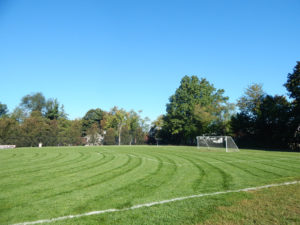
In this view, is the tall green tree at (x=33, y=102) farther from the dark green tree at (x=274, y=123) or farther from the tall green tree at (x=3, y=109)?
the dark green tree at (x=274, y=123)

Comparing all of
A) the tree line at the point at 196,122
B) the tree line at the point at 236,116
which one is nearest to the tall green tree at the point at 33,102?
the tree line at the point at 196,122

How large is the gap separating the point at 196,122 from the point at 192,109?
11.7 feet

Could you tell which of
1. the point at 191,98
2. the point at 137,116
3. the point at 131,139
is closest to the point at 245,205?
the point at 191,98

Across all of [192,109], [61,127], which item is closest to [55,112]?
[61,127]

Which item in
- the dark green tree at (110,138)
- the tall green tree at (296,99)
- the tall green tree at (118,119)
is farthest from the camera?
the tall green tree at (118,119)

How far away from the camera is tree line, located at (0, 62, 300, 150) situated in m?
28.9

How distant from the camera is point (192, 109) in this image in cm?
4541

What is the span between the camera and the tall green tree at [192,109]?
1660 inches

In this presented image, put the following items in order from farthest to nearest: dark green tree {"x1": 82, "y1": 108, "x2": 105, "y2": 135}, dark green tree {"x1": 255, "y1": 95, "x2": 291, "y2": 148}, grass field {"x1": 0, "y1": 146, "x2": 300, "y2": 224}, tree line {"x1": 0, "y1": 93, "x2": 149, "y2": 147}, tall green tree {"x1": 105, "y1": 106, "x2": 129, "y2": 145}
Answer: dark green tree {"x1": 82, "y1": 108, "x2": 105, "y2": 135} < tall green tree {"x1": 105, "y1": 106, "x2": 129, "y2": 145} < tree line {"x1": 0, "y1": 93, "x2": 149, "y2": 147} < dark green tree {"x1": 255, "y1": 95, "x2": 291, "y2": 148} < grass field {"x1": 0, "y1": 146, "x2": 300, "y2": 224}

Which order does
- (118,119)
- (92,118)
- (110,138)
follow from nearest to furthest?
(110,138), (118,119), (92,118)

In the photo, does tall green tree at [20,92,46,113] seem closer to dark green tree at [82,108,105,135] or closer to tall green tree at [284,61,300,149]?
dark green tree at [82,108,105,135]

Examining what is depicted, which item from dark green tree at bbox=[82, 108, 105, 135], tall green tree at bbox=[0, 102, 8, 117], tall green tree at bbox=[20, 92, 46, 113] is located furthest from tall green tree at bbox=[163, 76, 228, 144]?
tall green tree at bbox=[0, 102, 8, 117]

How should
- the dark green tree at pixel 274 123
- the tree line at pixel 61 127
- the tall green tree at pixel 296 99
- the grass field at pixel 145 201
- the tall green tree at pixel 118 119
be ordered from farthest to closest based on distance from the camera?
the tall green tree at pixel 118 119 < the tree line at pixel 61 127 < the dark green tree at pixel 274 123 < the tall green tree at pixel 296 99 < the grass field at pixel 145 201

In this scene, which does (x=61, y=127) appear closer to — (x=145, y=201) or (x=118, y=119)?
(x=118, y=119)
